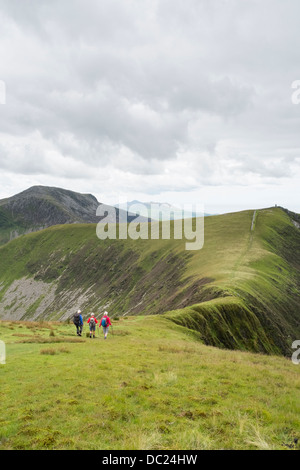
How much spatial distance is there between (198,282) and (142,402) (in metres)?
61.5

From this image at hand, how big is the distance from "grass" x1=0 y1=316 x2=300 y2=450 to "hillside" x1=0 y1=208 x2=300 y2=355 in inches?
925

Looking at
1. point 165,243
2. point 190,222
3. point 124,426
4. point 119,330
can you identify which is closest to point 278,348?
point 119,330

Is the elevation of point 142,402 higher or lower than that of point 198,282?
lower

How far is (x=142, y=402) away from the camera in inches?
564

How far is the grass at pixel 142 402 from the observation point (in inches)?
440

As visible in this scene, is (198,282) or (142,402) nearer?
(142,402)

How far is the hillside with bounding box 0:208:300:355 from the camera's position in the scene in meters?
51.5

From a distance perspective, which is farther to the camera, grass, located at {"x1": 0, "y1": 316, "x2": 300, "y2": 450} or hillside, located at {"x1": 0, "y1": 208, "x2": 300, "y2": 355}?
hillside, located at {"x1": 0, "y1": 208, "x2": 300, "y2": 355}

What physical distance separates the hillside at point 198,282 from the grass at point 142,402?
23.5m

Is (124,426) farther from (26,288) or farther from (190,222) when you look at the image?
(26,288)

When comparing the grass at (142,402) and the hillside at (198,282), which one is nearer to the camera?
the grass at (142,402)

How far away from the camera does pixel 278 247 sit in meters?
118

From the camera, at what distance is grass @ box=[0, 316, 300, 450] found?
11.2 meters

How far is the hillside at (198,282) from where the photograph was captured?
51500mm
